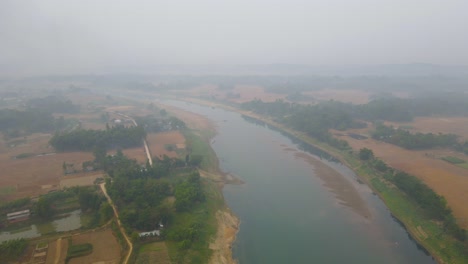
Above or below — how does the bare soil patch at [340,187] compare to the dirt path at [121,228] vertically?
below

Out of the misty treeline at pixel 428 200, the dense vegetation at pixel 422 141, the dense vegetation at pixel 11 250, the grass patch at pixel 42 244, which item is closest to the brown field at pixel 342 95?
the dense vegetation at pixel 422 141

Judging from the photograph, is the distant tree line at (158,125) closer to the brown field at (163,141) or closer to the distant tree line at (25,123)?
the brown field at (163,141)

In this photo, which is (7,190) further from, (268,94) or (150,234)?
(268,94)

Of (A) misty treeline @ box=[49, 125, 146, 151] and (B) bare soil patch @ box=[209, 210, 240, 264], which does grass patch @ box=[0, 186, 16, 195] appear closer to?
(A) misty treeline @ box=[49, 125, 146, 151]

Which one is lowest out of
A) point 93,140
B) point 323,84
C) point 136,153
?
point 136,153

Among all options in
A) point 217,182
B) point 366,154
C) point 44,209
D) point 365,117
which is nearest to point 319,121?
point 365,117
